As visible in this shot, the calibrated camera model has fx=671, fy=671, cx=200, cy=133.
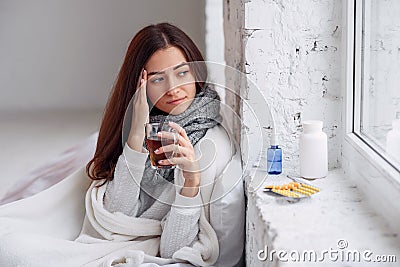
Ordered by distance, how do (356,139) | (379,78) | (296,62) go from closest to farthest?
(379,78), (356,139), (296,62)

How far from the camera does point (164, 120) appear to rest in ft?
6.03

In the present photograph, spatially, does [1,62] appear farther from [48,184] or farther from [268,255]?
[268,255]

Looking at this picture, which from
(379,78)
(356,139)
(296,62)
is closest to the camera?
(379,78)

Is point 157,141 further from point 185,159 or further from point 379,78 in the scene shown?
point 379,78

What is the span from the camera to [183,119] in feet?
6.02

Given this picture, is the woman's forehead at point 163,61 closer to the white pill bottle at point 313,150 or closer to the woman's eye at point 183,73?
the woman's eye at point 183,73

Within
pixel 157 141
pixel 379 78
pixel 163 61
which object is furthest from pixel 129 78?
pixel 379 78

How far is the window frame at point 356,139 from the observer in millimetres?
1432

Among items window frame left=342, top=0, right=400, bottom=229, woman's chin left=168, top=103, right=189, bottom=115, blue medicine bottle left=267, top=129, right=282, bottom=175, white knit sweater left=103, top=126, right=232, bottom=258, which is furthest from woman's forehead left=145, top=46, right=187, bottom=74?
window frame left=342, top=0, right=400, bottom=229

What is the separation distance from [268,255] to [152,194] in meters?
0.60

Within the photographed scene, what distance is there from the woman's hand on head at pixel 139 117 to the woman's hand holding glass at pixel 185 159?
0.40ft

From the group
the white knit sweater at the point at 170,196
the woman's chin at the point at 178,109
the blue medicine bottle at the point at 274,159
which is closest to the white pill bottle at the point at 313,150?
the blue medicine bottle at the point at 274,159

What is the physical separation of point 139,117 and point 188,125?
0.14m

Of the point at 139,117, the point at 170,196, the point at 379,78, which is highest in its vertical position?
the point at 379,78
